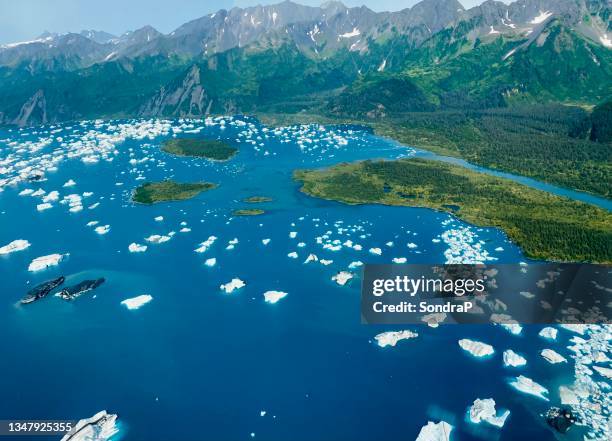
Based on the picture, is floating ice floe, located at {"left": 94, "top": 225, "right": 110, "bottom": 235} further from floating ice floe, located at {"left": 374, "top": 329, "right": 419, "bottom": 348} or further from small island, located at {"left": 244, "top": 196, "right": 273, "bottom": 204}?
floating ice floe, located at {"left": 374, "top": 329, "right": 419, "bottom": 348}

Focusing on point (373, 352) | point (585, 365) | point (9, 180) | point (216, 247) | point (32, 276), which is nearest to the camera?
point (585, 365)

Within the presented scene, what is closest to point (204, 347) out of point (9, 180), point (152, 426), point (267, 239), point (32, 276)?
point (152, 426)

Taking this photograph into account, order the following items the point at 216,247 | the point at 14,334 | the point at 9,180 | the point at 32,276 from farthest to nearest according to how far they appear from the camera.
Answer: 1. the point at 9,180
2. the point at 216,247
3. the point at 32,276
4. the point at 14,334

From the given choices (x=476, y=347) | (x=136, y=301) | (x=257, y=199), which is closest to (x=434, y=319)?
(x=476, y=347)

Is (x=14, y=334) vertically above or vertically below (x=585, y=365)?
above

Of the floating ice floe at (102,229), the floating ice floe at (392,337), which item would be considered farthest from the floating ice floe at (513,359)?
the floating ice floe at (102,229)

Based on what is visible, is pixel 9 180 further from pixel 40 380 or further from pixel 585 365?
pixel 585 365

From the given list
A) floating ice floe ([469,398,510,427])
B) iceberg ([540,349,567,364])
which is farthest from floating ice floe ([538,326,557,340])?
floating ice floe ([469,398,510,427])
